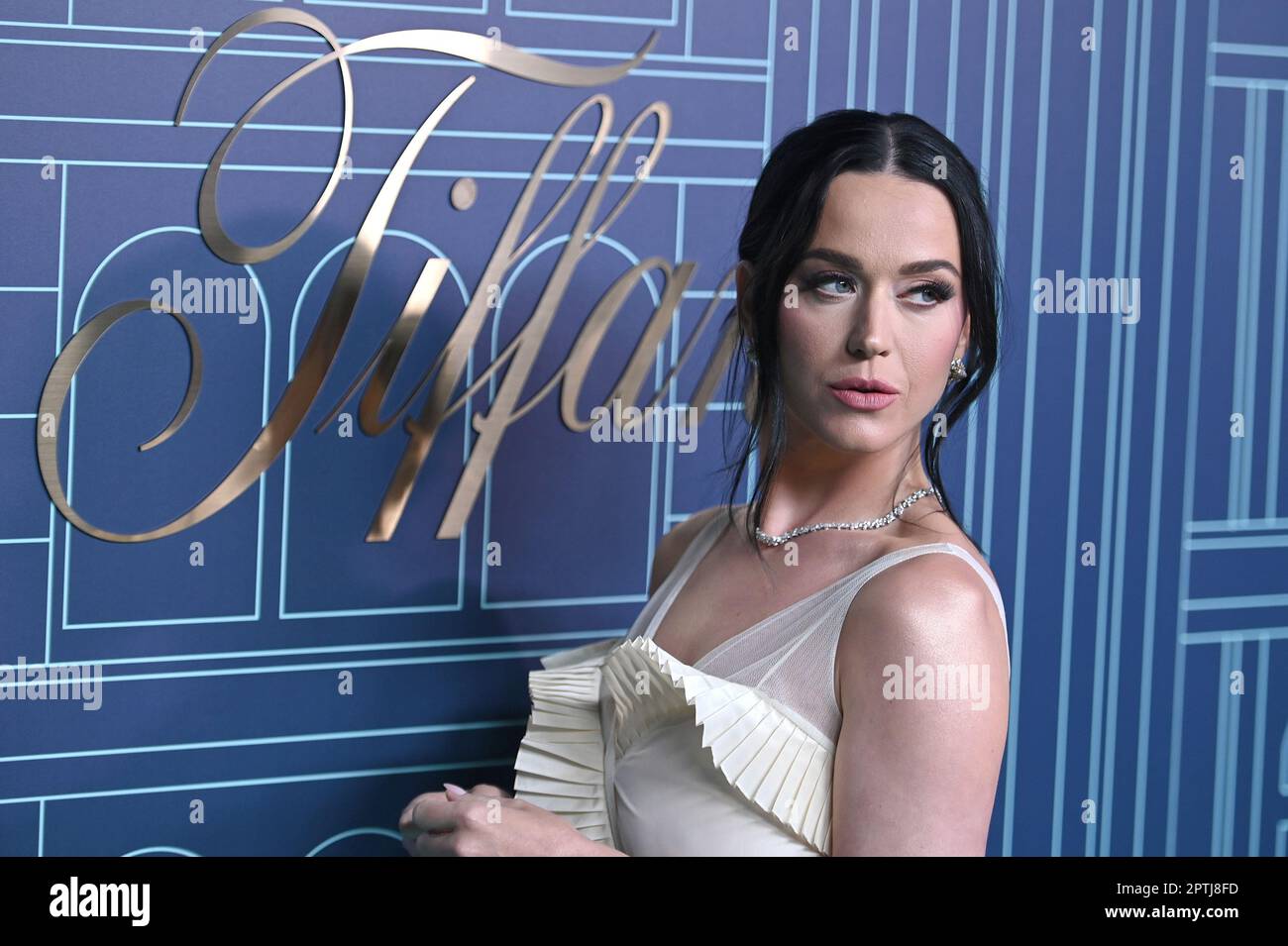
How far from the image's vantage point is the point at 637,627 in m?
1.64

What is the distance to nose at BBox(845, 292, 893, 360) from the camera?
1.41 m

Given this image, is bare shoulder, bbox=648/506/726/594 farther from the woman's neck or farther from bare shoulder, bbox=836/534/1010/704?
bare shoulder, bbox=836/534/1010/704

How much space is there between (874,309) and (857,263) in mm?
50

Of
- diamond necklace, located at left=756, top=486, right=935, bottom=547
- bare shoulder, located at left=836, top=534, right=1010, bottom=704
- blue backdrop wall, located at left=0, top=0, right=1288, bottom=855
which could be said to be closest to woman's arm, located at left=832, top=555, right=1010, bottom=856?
bare shoulder, located at left=836, top=534, right=1010, bottom=704

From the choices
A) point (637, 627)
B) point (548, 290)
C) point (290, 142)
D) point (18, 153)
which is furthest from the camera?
point (548, 290)

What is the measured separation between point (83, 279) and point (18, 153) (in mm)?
173

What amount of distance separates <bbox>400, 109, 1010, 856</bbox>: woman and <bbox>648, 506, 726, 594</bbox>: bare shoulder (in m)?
0.16

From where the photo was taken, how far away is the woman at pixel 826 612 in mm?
1273

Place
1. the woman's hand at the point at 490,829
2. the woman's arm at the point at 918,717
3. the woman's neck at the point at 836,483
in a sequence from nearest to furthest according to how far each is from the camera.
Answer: the woman's arm at the point at 918,717 < the woman's hand at the point at 490,829 < the woman's neck at the point at 836,483

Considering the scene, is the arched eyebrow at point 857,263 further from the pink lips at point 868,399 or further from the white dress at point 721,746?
the white dress at point 721,746

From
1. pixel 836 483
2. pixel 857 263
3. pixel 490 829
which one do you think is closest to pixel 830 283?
pixel 857 263

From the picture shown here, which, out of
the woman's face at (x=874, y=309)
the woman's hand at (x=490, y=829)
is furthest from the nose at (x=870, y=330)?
the woman's hand at (x=490, y=829)

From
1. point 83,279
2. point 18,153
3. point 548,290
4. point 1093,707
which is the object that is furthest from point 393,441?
point 1093,707
